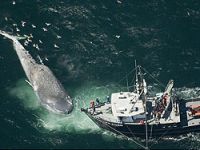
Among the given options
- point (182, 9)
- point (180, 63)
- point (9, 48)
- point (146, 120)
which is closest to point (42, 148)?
point (146, 120)

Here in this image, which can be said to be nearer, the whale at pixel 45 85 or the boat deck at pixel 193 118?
the boat deck at pixel 193 118

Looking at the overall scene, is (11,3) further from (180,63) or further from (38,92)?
(180,63)

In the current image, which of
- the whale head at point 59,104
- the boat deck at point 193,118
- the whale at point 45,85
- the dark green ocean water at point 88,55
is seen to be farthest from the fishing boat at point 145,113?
the whale at point 45,85

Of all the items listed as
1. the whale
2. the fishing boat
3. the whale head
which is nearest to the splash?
the whale head

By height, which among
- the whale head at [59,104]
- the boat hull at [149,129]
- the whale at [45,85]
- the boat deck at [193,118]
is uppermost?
the whale at [45,85]

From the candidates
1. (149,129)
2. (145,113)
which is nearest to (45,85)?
(145,113)

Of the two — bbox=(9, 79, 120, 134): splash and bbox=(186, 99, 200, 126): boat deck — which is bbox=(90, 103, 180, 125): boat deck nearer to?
bbox=(186, 99, 200, 126): boat deck

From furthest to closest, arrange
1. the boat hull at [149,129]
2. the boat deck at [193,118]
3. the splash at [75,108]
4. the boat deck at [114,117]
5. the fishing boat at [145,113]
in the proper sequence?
the splash at [75,108] → the boat deck at [193,118] → the boat hull at [149,129] → the boat deck at [114,117] → the fishing boat at [145,113]

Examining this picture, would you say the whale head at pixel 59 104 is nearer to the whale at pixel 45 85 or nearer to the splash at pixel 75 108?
the whale at pixel 45 85
